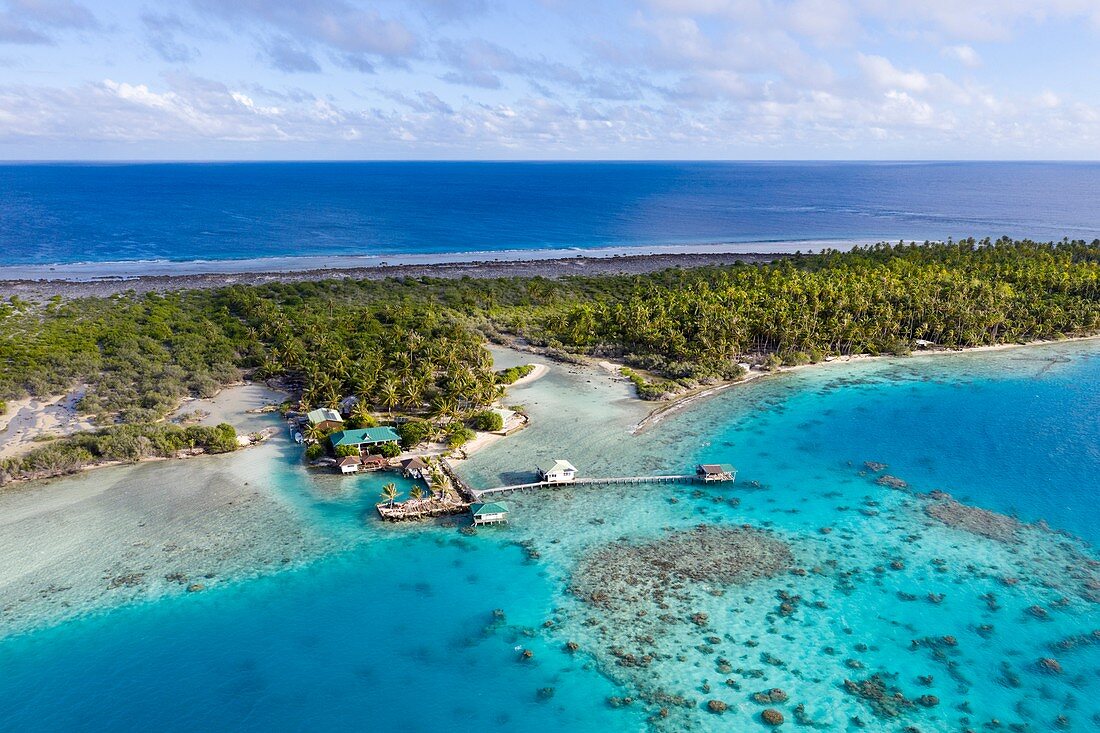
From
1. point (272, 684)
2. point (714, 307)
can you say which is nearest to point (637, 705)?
point (272, 684)

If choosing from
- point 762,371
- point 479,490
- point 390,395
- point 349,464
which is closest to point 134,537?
point 349,464

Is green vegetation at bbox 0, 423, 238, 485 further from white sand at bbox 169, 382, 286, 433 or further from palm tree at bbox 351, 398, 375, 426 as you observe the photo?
palm tree at bbox 351, 398, 375, 426

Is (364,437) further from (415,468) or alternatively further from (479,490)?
(479,490)

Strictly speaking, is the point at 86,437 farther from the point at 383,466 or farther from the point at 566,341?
the point at 566,341

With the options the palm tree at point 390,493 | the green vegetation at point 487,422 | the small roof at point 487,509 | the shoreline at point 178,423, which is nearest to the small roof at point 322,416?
the shoreline at point 178,423

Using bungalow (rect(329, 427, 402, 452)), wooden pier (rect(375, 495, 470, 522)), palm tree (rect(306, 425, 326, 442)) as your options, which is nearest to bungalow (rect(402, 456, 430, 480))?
bungalow (rect(329, 427, 402, 452))

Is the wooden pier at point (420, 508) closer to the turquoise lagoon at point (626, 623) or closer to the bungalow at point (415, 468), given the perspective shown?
the turquoise lagoon at point (626, 623)

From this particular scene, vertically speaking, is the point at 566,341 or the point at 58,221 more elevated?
the point at 58,221
